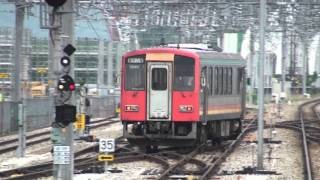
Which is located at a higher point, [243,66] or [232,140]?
[243,66]

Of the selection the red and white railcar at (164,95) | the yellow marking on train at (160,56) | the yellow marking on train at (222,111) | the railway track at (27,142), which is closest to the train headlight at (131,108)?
the red and white railcar at (164,95)

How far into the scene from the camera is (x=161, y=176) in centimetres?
1573

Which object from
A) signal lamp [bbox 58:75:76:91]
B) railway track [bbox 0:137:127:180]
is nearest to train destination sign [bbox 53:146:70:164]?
signal lamp [bbox 58:75:76:91]

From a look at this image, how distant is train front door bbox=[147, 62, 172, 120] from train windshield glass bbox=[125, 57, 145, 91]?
207 millimetres

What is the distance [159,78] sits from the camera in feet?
68.5

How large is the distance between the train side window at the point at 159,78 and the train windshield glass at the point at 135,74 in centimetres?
30

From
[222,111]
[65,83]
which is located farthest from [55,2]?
[222,111]

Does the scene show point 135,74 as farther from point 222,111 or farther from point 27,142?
point 27,142

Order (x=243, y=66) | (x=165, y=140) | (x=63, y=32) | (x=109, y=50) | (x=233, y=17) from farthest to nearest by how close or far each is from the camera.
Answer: (x=109, y=50), (x=233, y=17), (x=243, y=66), (x=165, y=140), (x=63, y=32)

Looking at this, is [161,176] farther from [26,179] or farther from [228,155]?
[228,155]

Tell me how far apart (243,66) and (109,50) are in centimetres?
2412

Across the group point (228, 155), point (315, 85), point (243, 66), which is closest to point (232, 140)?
point (243, 66)

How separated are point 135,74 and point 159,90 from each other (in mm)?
818

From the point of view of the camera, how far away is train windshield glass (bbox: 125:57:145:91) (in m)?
20.9
